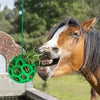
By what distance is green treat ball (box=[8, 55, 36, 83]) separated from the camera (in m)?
3.24

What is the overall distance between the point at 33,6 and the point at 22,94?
107ft

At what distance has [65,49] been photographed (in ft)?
9.64

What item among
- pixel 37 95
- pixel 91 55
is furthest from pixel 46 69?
pixel 37 95

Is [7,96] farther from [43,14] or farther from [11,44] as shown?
[43,14]

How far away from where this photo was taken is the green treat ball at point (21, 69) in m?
3.24

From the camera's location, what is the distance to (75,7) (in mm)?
37906

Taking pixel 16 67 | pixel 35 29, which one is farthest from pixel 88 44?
pixel 35 29

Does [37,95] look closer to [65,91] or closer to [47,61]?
[47,61]

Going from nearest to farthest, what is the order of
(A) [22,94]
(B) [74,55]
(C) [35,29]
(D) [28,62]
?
1. (B) [74,55]
2. (D) [28,62]
3. (A) [22,94]
4. (C) [35,29]

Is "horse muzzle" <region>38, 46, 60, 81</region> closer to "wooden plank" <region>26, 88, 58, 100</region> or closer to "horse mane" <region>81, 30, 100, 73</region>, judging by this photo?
"horse mane" <region>81, 30, 100, 73</region>

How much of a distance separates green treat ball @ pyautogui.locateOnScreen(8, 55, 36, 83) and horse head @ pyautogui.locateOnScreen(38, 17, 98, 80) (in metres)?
0.39

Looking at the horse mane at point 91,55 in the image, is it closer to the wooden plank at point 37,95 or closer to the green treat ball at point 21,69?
the green treat ball at point 21,69

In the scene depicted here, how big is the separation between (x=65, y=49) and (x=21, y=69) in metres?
0.63

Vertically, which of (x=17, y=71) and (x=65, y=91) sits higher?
(x=17, y=71)
